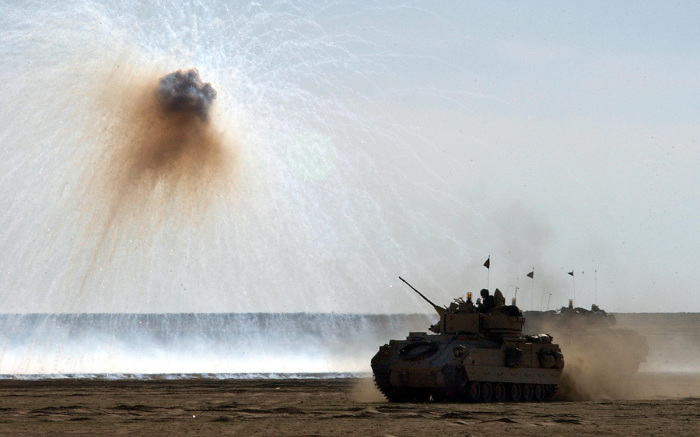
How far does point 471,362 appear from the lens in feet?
98.9

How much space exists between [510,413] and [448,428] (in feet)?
13.0

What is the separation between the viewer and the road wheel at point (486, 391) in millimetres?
30703

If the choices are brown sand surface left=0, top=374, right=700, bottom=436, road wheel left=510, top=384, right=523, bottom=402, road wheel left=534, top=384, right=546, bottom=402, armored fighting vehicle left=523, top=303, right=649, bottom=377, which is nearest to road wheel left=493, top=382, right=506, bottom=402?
road wheel left=510, top=384, right=523, bottom=402

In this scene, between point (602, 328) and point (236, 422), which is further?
point (602, 328)

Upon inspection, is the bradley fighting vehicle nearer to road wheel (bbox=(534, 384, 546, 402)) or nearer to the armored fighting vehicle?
A: road wheel (bbox=(534, 384, 546, 402))

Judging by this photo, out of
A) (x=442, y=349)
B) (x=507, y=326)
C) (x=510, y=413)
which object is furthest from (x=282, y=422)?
(x=507, y=326)

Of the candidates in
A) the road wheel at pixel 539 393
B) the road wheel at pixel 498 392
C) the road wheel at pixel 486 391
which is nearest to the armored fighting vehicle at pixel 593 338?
the road wheel at pixel 539 393

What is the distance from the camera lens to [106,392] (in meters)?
34.5

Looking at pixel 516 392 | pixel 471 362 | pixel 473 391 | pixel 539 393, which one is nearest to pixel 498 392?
pixel 516 392

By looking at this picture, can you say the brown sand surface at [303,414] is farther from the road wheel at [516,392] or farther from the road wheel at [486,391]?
the road wheel at [516,392]

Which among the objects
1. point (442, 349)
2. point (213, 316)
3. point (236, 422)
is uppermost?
point (213, 316)

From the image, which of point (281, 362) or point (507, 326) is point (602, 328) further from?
point (281, 362)

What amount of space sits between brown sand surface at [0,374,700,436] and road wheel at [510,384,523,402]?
4.46ft

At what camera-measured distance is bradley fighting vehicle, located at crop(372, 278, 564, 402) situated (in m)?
30.1
